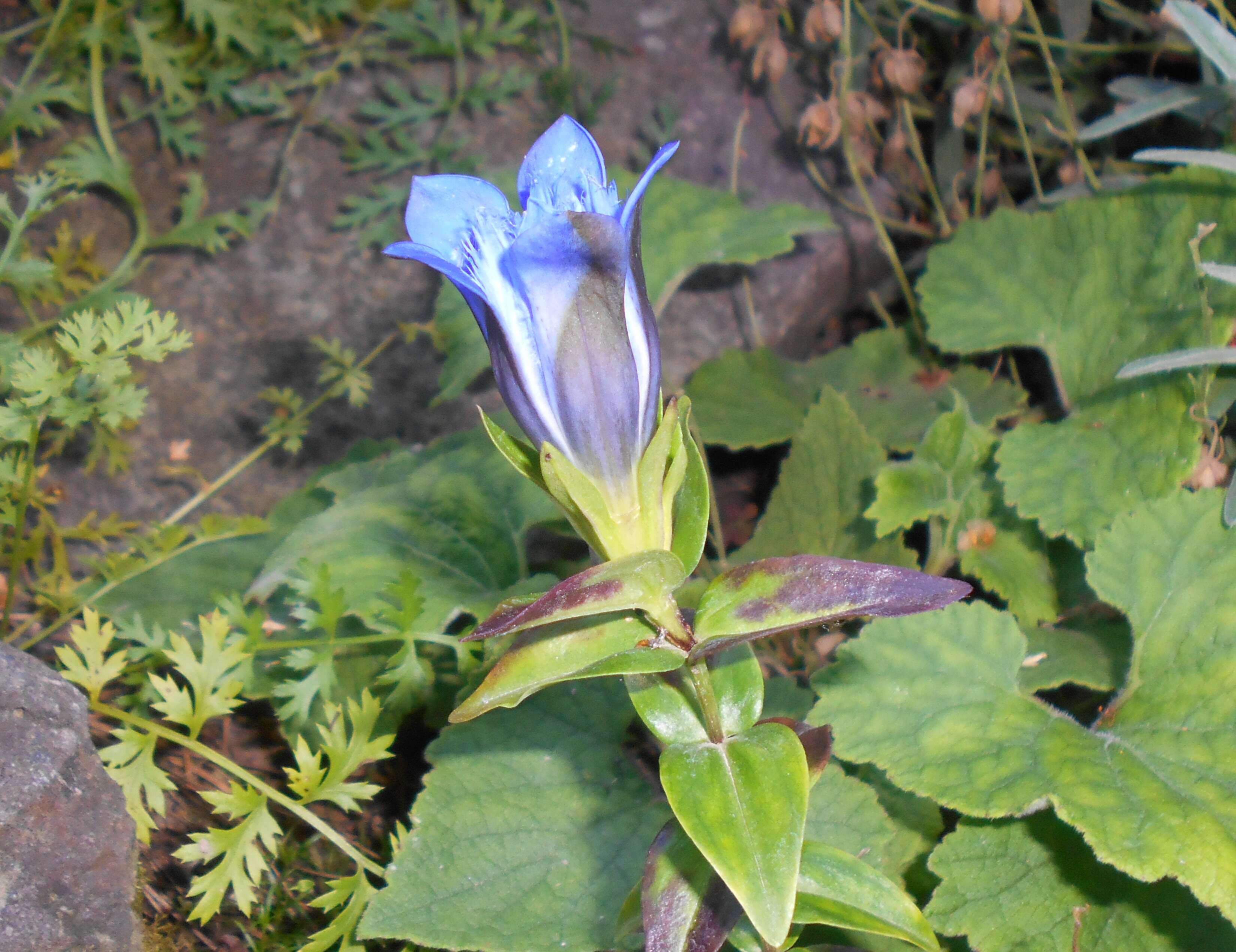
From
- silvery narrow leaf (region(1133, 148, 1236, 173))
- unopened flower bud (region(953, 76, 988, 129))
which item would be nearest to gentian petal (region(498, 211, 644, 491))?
silvery narrow leaf (region(1133, 148, 1236, 173))

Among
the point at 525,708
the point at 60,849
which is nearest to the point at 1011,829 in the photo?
the point at 525,708

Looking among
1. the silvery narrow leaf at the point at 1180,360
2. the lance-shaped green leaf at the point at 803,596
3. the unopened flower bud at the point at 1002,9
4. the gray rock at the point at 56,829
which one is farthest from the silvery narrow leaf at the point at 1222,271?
the gray rock at the point at 56,829

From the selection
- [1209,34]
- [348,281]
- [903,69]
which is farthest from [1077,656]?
[348,281]

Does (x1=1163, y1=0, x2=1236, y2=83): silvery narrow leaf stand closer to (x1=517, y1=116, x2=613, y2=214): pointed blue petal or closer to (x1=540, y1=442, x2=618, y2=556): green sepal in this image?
(x1=517, y1=116, x2=613, y2=214): pointed blue petal

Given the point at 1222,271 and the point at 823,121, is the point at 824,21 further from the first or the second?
the point at 1222,271

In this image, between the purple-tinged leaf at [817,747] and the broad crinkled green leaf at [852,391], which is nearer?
the purple-tinged leaf at [817,747]

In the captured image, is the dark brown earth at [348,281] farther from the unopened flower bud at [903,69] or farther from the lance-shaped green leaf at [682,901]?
the lance-shaped green leaf at [682,901]
